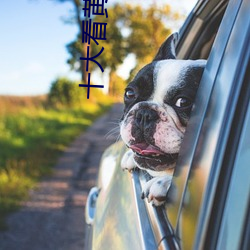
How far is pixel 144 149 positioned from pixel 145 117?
0.35 ft

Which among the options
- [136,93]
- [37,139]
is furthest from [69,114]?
[136,93]

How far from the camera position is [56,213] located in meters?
5.56

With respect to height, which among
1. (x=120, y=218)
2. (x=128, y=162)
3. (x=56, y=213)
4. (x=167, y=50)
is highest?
(x=167, y=50)

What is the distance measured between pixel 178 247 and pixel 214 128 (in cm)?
28

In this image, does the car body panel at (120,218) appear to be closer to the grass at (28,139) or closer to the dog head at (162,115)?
the dog head at (162,115)

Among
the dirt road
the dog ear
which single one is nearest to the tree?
the dirt road

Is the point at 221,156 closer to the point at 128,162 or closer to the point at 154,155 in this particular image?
the point at 154,155

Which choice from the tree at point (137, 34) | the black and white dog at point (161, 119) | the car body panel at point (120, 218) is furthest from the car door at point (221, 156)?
the tree at point (137, 34)

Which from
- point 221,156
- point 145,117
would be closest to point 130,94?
point 145,117

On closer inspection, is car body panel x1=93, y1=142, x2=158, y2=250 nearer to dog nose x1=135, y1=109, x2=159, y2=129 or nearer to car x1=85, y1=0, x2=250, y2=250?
car x1=85, y1=0, x2=250, y2=250

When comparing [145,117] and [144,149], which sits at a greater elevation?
[145,117]

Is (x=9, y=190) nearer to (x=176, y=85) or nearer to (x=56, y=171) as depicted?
(x=56, y=171)

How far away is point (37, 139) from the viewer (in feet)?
32.1

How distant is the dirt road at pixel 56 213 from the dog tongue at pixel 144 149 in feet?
4.65
